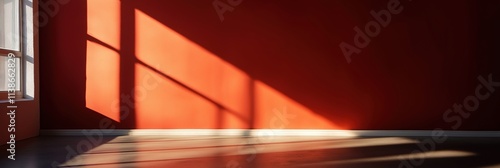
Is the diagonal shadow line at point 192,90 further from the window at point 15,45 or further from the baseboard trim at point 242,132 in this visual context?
the window at point 15,45

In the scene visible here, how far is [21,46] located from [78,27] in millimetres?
762

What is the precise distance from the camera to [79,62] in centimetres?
668

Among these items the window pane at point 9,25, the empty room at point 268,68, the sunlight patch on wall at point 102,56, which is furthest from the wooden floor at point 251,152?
the window pane at point 9,25

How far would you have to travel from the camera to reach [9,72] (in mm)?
5945

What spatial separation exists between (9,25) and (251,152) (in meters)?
3.39

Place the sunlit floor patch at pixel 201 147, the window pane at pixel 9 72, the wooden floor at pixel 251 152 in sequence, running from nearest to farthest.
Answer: the wooden floor at pixel 251 152
the sunlit floor patch at pixel 201 147
the window pane at pixel 9 72

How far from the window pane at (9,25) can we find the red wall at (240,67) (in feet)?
1.70

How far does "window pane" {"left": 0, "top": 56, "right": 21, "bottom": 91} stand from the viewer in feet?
18.9

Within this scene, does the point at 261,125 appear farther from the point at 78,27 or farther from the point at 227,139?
the point at 78,27

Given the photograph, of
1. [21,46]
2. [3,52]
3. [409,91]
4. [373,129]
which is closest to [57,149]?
[3,52]

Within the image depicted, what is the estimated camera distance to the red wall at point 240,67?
6648 millimetres

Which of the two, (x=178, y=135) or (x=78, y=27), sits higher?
(x=78, y=27)

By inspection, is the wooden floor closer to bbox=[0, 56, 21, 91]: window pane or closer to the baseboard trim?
the baseboard trim

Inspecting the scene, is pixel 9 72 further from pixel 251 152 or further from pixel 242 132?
pixel 251 152
